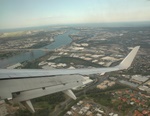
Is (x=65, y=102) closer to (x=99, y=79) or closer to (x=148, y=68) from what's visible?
(x=99, y=79)

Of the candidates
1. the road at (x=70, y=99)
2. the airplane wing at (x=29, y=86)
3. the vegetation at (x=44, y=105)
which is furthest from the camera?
the road at (x=70, y=99)

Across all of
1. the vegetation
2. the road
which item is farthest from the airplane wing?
the road

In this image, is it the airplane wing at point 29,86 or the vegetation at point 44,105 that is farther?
the vegetation at point 44,105

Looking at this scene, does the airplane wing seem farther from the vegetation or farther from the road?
the road

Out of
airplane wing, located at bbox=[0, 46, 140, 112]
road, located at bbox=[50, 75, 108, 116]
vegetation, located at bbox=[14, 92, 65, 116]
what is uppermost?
airplane wing, located at bbox=[0, 46, 140, 112]

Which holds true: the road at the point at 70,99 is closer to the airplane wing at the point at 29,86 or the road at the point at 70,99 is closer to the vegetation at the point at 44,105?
the vegetation at the point at 44,105

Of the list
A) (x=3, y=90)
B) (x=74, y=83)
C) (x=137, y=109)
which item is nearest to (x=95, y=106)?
(x=137, y=109)

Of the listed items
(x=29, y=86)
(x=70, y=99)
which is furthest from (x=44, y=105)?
(x=29, y=86)

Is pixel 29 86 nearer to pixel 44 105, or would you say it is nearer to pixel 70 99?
pixel 44 105

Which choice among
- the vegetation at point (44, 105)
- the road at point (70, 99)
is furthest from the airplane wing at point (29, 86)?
the road at point (70, 99)

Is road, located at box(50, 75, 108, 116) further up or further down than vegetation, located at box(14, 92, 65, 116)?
further down

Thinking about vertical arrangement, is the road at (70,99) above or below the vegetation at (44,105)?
below
